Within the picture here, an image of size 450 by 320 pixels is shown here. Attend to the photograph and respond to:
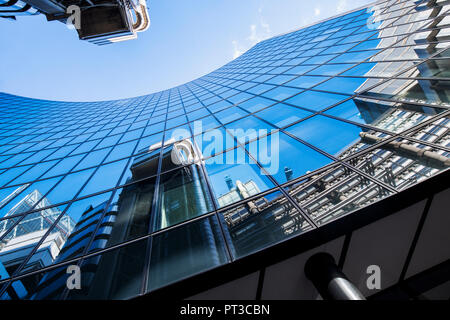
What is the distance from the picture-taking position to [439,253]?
5.13 metres

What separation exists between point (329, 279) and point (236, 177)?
3.78 m

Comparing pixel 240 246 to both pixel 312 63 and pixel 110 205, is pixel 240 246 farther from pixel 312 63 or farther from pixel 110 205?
pixel 312 63

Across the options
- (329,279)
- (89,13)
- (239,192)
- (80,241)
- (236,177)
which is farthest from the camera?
(89,13)

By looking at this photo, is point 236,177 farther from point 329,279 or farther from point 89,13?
point 89,13

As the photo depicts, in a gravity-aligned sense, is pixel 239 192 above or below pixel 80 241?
above

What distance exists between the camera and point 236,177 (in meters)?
7.02

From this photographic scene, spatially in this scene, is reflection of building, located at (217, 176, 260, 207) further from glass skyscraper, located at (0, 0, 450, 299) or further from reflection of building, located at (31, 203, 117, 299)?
reflection of building, located at (31, 203, 117, 299)

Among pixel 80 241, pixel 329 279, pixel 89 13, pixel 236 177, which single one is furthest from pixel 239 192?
pixel 89 13

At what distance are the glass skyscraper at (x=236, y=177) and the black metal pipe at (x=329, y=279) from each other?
2.36ft

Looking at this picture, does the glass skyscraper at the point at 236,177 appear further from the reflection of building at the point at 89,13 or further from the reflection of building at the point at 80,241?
the reflection of building at the point at 89,13

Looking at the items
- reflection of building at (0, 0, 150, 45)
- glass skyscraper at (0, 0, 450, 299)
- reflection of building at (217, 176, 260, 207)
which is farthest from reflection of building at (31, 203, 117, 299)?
reflection of building at (0, 0, 150, 45)

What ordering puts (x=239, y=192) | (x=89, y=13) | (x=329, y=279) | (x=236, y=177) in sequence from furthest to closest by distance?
(x=89, y=13) < (x=236, y=177) < (x=239, y=192) < (x=329, y=279)

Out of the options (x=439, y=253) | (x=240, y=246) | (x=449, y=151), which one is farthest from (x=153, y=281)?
(x=449, y=151)
